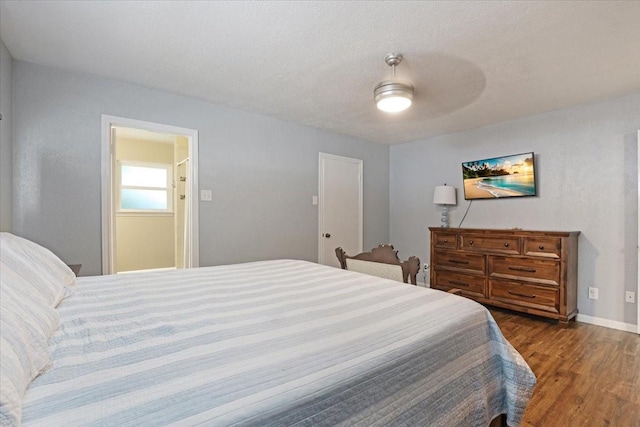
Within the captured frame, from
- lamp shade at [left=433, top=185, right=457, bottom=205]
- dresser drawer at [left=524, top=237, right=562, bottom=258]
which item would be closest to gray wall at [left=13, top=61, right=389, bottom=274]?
lamp shade at [left=433, top=185, right=457, bottom=205]

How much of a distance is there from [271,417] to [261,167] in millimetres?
3177

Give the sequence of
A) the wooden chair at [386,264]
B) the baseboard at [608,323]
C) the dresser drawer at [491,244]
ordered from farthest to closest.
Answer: the dresser drawer at [491,244]
the baseboard at [608,323]
the wooden chair at [386,264]

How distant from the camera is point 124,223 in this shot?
16.6ft

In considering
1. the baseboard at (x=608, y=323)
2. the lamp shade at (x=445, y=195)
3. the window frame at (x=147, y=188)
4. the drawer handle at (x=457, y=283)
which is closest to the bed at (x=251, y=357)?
the drawer handle at (x=457, y=283)

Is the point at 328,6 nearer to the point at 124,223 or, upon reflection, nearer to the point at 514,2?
the point at 514,2

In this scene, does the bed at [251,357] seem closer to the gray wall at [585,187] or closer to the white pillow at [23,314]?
the white pillow at [23,314]

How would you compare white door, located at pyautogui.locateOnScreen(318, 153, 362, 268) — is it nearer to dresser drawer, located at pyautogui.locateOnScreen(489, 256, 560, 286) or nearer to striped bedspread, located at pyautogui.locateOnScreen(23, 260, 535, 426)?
dresser drawer, located at pyautogui.locateOnScreen(489, 256, 560, 286)

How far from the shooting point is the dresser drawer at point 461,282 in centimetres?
358

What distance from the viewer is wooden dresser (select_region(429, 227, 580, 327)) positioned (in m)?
3.03

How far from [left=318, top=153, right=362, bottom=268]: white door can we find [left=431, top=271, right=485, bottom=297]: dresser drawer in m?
1.24

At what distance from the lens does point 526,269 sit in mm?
3225

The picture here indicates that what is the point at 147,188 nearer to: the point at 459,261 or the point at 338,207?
the point at 338,207

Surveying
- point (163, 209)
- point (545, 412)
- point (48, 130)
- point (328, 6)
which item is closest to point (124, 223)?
point (163, 209)

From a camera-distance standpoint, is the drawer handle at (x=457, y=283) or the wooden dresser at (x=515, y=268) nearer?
the wooden dresser at (x=515, y=268)
